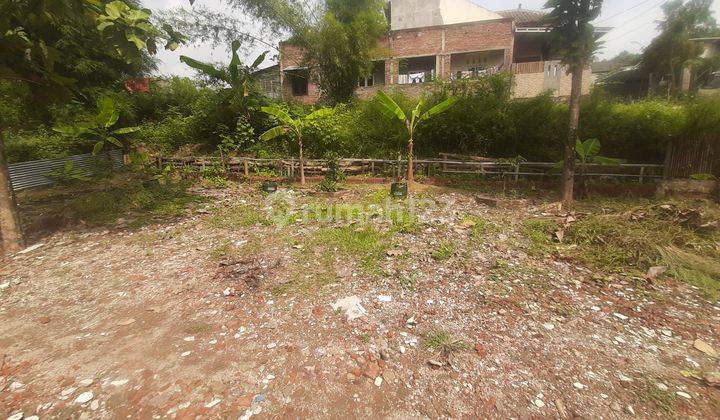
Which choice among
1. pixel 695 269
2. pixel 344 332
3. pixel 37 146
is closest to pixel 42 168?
pixel 37 146

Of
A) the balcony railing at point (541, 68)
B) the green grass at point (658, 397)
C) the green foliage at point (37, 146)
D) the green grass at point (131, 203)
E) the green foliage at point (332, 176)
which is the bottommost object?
the green grass at point (658, 397)

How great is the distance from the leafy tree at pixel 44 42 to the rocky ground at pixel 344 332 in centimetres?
109

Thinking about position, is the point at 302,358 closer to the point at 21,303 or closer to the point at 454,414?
the point at 454,414

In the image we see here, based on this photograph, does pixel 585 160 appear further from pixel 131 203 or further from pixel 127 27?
pixel 131 203

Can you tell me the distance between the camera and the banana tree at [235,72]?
11.2 metres

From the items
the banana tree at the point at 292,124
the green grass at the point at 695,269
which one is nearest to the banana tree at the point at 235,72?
the banana tree at the point at 292,124

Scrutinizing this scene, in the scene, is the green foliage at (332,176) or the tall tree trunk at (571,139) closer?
the tall tree trunk at (571,139)

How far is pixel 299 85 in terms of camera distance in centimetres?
1839

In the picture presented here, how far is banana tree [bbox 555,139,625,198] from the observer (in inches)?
318

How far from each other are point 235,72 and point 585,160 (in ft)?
39.2

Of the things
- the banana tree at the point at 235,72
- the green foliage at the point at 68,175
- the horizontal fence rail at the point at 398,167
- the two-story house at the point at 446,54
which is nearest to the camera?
the horizontal fence rail at the point at 398,167

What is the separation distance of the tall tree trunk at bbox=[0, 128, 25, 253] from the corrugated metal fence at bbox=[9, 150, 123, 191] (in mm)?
4679

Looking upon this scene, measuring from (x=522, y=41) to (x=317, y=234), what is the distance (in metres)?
18.1

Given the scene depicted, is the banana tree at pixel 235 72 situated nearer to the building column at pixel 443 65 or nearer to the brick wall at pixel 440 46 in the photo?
the brick wall at pixel 440 46
